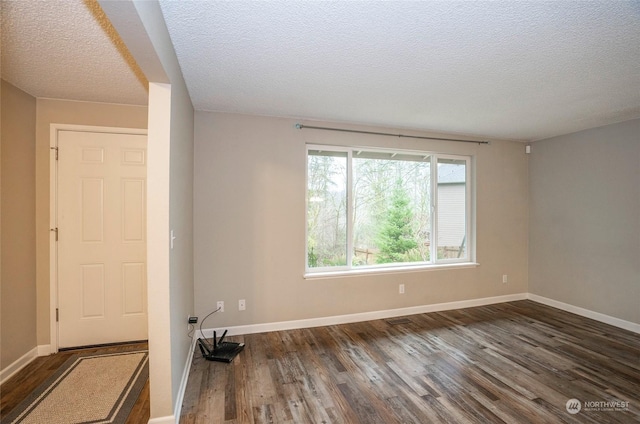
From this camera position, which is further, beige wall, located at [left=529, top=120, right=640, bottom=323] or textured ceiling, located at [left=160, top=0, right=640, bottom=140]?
beige wall, located at [left=529, top=120, right=640, bottom=323]

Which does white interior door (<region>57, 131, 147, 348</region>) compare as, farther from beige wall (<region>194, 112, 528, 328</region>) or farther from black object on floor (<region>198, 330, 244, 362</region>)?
black object on floor (<region>198, 330, 244, 362</region>)

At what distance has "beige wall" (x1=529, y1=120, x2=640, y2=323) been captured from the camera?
329cm

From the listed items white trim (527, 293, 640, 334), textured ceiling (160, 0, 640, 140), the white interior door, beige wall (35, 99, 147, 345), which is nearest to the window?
textured ceiling (160, 0, 640, 140)

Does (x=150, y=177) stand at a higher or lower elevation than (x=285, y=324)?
higher

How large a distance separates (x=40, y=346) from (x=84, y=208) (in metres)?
1.33

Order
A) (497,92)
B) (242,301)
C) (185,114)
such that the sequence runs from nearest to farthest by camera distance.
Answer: (185,114), (497,92), (242,301)

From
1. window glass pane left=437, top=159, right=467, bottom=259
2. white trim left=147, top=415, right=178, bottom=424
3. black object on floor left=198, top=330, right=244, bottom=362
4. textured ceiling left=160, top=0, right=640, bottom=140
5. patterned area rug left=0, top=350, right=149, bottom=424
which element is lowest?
patterned area rug left=0, top=350, right=149, bottom=424

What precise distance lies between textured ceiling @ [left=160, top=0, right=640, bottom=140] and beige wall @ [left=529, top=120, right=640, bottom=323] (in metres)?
0.55

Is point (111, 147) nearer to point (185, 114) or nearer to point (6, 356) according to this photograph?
point (185, 114)

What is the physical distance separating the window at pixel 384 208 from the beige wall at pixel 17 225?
262 cm

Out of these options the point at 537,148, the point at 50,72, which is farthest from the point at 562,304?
the point at 50,72

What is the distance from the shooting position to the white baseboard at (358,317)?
310cm

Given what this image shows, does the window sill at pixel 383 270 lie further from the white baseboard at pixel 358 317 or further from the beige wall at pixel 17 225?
the beige wall at pixel 17 225

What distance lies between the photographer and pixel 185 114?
2.39 meters
